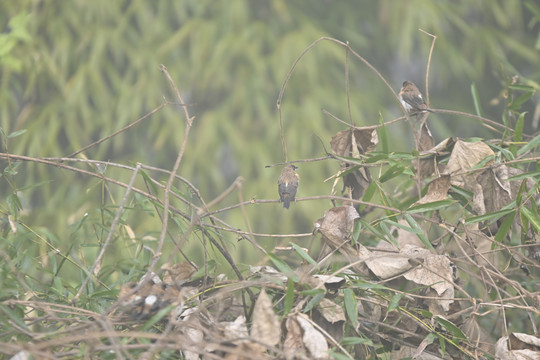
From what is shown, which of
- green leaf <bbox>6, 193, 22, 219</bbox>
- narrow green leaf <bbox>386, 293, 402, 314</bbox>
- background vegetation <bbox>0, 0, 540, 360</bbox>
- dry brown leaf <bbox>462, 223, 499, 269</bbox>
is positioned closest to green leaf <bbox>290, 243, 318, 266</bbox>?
narrow green leaf <bbox>386, 293, 402, 314</bbox>

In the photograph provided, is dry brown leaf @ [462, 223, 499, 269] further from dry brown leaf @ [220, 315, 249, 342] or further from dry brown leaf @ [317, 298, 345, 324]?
dry brown leaf @ [220, 315, 249, 342]

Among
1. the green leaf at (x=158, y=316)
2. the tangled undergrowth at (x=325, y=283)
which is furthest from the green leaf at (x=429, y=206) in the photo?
the green leaf at (x=158, y=316)

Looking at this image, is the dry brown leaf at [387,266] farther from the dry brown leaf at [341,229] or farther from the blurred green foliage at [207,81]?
the blurred green foliage at [207,81]

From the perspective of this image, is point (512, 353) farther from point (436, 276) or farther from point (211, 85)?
point (211, 85)

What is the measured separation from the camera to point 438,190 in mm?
831

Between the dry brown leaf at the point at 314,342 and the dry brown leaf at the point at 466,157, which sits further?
the dry brown leaf at the point at 466,157

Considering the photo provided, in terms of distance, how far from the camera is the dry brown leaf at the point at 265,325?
606 mm

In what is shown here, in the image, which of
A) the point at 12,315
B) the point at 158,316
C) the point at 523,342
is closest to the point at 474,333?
the point at 523,342

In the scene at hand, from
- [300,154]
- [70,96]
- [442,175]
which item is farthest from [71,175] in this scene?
[442,175]

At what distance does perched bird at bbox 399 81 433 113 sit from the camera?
90cm

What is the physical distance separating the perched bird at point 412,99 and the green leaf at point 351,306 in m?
0.32

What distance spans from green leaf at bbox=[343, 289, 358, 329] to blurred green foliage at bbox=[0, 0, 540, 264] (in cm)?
170

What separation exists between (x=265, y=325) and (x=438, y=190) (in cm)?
34

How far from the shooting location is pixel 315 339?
25.2 inches
